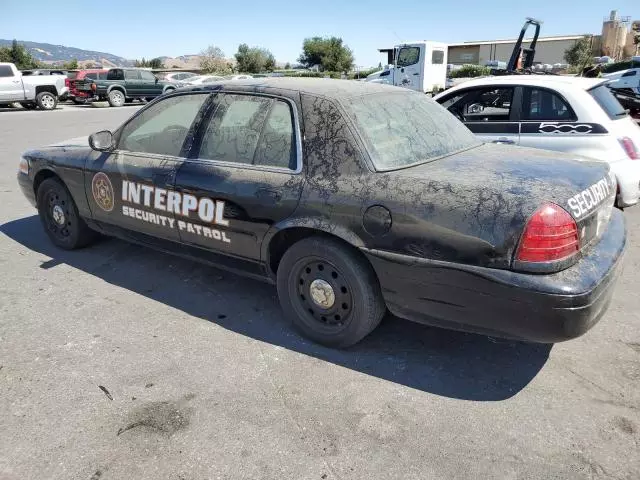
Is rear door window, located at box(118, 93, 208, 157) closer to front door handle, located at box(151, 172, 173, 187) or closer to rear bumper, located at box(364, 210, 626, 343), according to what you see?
front door handle, located at box(151, 172, 173, 187)

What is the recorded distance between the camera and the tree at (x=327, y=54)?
66.7 metres

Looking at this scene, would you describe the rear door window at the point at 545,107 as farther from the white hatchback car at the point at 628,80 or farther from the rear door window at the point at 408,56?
the rear door window at the point at 408,56

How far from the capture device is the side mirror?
4.15m

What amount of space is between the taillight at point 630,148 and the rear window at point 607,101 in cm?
30

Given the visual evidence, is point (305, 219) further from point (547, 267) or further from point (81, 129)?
point (81, 129)

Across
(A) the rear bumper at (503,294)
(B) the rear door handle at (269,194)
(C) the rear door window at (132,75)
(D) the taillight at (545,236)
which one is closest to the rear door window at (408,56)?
(C) the rear door window at (132,75)

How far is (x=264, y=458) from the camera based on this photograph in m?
2.34

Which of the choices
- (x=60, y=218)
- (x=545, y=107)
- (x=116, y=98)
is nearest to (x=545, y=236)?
(x=545, y=107)

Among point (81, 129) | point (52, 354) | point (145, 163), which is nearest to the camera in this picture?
point (52, 354)

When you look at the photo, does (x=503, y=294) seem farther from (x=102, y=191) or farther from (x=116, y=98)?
(x=116, y=98)

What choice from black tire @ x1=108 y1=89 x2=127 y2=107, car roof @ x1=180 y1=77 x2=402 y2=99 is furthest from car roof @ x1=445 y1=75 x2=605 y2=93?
black tire @ x1=108 y1=89 x2=127 y2=107

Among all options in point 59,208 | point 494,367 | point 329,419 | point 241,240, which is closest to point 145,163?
point 241,240

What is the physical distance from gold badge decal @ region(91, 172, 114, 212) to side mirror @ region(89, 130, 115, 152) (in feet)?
0.69

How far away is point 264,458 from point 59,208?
3552 mm
